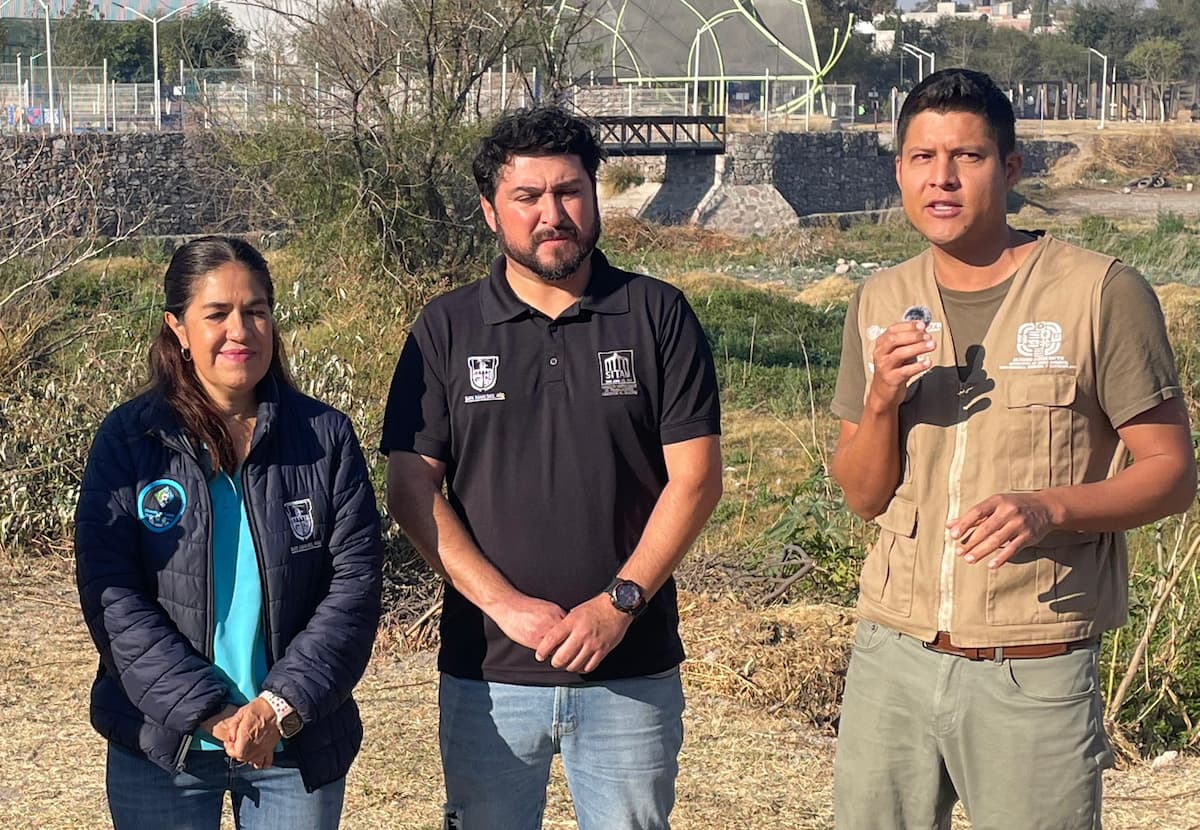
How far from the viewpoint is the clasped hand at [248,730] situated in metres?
2.90

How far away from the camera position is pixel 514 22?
11.9m

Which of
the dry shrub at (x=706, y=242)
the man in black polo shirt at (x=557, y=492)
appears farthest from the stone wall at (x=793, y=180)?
the man in black polo shirt at (x=557, y=492)

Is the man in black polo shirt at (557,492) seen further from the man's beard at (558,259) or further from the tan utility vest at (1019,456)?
the tan utility vest at (1019,456)

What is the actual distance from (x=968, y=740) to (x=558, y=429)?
990 mm

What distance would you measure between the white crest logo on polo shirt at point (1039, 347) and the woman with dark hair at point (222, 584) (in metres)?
1.31

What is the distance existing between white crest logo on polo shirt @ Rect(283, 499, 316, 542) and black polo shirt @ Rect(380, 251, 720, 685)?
10.4 inches

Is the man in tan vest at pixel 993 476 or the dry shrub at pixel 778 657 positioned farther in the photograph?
the dry shrub at pixel 778 657

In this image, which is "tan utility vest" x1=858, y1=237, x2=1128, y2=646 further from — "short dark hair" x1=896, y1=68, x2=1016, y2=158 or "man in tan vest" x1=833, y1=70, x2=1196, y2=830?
"short dark hair" x1=896, y1=68, x2=1016, y2=158

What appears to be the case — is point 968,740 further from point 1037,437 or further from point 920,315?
point 920,315

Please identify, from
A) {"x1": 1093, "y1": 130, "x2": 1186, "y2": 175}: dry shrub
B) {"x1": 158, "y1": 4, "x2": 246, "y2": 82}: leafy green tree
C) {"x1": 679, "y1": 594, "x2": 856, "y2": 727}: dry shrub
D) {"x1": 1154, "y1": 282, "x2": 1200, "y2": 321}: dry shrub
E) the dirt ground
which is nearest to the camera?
the dirt ground

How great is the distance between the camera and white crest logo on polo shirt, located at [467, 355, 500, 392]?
317 cm

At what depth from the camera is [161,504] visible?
3.00 m

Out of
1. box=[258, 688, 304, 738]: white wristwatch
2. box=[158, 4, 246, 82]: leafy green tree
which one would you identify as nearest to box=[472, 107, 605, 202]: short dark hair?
box=[258, 688, 304, 738]: white wristwatch

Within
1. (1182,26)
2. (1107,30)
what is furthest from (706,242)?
(1182,26)
